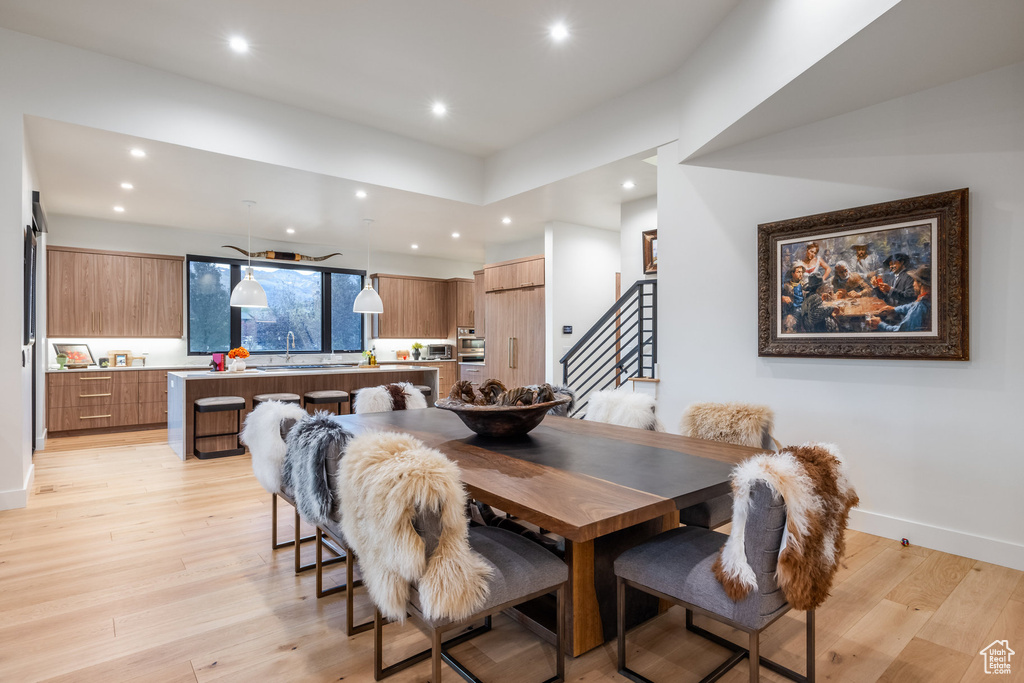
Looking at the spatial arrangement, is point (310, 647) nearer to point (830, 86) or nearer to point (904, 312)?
point (904, 312)

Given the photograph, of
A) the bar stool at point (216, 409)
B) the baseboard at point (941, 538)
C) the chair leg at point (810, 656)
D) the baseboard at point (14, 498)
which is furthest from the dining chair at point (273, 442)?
the baseboard at point (941, 538)

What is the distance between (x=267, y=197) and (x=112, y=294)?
9.66ft

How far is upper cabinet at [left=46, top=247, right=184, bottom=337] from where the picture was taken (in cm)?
634

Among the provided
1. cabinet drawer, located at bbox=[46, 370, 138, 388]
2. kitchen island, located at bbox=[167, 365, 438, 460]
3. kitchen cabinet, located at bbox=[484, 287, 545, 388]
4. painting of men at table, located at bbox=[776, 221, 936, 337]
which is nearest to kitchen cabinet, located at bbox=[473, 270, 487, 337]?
kitchen cabinet, located at bbox=[484, 287, 545, 388]

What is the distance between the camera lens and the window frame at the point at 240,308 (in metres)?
7.27

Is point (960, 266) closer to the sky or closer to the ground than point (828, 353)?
closer to the sky

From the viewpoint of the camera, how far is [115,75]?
3.72 metres

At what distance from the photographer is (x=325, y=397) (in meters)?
5.83

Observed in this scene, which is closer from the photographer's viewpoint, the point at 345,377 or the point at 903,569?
the point at 903,569

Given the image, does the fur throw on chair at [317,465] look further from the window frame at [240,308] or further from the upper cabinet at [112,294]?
the upper cabinet at [112,294]

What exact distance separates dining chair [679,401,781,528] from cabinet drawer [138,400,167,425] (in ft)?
22.4

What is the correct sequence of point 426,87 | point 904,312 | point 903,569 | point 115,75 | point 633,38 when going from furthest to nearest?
1. point 426,87
2. point 115,75
3. point 633,38
4. point 904,312
5. point 903,569

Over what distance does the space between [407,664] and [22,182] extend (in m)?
4.06

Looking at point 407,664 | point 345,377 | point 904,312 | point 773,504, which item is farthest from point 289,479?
point 345,377
